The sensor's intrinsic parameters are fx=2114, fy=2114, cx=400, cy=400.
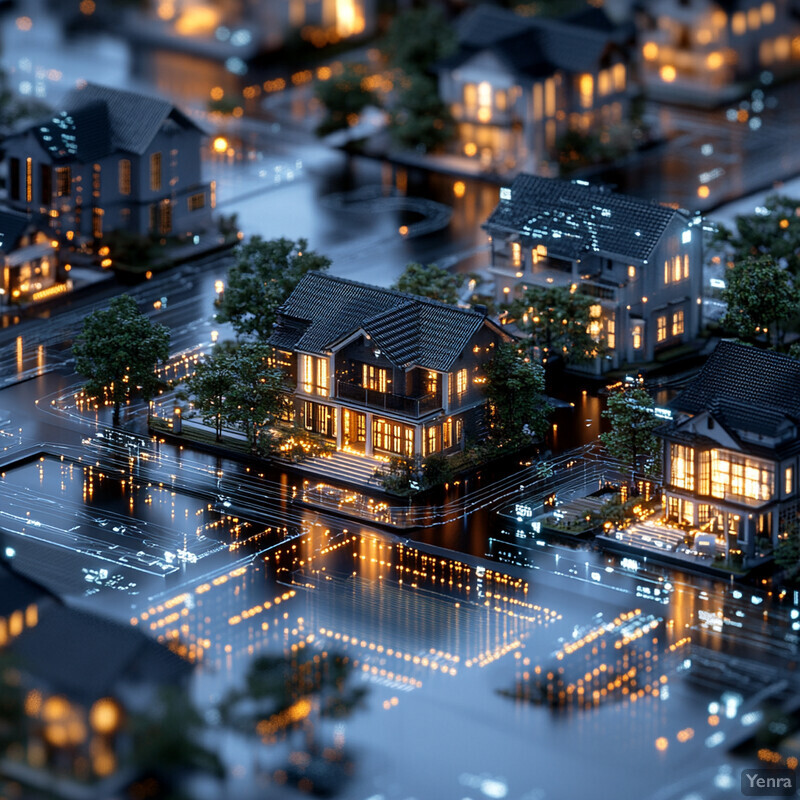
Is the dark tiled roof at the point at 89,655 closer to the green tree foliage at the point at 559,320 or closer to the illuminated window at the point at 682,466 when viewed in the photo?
the illuminated window at the point at 682,466

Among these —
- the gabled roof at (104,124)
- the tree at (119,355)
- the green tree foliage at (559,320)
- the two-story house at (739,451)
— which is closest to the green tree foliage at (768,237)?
the green tree foliage at (559,320)

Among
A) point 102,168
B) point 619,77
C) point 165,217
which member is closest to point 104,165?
point 102,168

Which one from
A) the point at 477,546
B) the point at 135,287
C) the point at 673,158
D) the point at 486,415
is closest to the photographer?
the point at 477,546

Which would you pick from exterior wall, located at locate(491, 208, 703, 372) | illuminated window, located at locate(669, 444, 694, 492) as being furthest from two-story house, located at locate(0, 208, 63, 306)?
illuminated window, located at locate(669, 444, 694, 492)

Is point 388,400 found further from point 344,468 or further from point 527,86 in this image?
point 527,86

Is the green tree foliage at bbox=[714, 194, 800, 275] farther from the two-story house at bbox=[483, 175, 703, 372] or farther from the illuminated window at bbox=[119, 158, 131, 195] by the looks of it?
the illuminated window at bbox=[119, 158, 131, 195]

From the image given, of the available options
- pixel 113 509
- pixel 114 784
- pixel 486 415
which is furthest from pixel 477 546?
pixel 114 784

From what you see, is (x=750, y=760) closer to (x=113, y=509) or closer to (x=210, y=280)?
(x=113, y=509)
